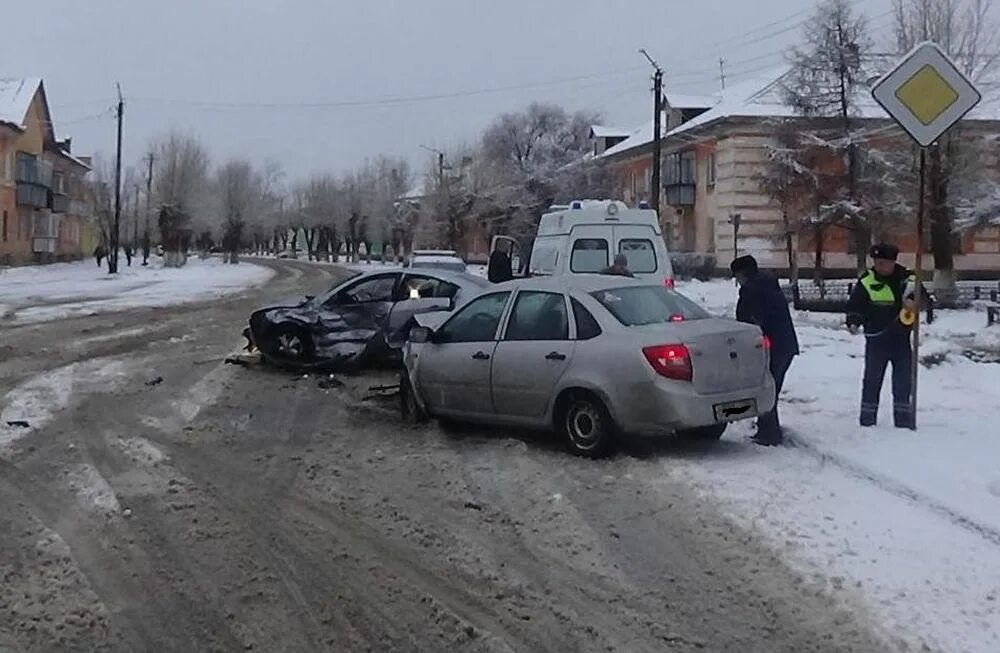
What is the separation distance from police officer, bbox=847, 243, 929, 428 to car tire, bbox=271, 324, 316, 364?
7.66 meters

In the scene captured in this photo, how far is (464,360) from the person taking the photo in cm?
1038

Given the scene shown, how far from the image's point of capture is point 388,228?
380 feet

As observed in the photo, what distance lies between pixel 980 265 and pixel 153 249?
92251 millimetres

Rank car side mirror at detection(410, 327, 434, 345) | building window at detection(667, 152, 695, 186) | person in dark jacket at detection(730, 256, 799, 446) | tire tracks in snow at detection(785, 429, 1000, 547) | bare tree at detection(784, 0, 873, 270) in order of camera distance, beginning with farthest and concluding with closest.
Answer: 1. building window at detection(667, 152, 695, 186)
2. bare tree at detection(784, 0, 873, 270)
3. car side mirror at detection(410, 327, 434, 345)
4. person in dark jacket at detection(730, 256, 799, 446)
5. tire tracks in snow at detection(785, 429, 1000, 547)

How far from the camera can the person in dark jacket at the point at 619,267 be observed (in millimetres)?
16188

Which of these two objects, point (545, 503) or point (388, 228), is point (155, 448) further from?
point (388, 228)

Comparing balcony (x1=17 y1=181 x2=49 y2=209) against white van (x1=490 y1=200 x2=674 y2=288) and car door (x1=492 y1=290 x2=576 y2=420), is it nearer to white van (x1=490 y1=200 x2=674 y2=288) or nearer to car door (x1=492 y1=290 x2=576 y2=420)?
white van (x1=490 y1=200 x2=674 y2=288)

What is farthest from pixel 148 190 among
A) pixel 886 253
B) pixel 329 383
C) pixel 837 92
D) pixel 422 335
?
pixel 886 253

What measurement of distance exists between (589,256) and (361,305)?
373 centimetres

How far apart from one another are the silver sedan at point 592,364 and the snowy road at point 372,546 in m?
0.31

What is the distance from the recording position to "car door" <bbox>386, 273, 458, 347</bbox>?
50.4ft

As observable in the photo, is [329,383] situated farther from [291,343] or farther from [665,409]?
[665,409]

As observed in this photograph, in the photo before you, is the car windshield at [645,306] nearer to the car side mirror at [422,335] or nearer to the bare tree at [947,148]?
the car side mirror at [422,335]

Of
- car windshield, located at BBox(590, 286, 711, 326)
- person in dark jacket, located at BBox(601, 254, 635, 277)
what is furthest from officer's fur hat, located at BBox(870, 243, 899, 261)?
person in dark jacket, located at BBox(601, 254, 635, 277)
